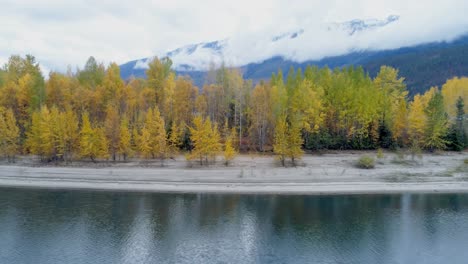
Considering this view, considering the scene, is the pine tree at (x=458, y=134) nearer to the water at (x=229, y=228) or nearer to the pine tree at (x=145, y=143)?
the water at (x=229, y=228)

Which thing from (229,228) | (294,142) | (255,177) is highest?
(294,142)

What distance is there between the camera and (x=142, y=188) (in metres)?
49.5

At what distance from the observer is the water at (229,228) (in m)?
30.7

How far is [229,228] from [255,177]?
16.1 metres

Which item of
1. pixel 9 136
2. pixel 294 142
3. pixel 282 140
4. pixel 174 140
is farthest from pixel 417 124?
pixel 9 136

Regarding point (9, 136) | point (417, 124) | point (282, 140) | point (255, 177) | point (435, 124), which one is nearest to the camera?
point (255, 177)

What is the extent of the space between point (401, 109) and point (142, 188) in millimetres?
47527

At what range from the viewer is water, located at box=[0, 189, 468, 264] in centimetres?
3070

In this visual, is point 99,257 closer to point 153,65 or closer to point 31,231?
point 31,231

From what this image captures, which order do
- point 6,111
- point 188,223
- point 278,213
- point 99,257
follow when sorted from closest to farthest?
point 99,257 < point 188,223 < point 278,213 < point 6,111

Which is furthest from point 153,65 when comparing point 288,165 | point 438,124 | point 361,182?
point 438,124

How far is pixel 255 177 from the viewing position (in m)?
51.8

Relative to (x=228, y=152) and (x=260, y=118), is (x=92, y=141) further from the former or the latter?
(x=260, y=118)

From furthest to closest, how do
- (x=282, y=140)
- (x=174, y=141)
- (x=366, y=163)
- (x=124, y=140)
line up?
(x=174, y=141)
(x=124, y=140)
(x=366, y=163)
(x=282, y=140)
